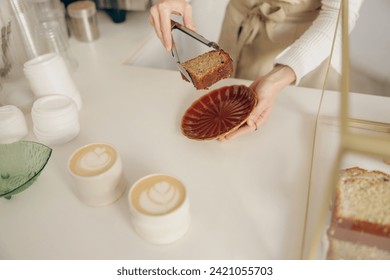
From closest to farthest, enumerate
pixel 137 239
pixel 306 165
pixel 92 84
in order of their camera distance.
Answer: pixel 137 239
pixel 306 165
pixel 92 84

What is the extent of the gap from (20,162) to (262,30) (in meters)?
0.74

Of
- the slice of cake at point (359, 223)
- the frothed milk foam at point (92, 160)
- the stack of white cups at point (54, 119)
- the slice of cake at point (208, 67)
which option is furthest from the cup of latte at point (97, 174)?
the slice of cake at point (359, 223)

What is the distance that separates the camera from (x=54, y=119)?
0.73 metres

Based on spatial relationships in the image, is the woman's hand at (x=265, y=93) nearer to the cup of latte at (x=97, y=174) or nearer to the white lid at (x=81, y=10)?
→ the cup of latte at (x=97, y=174)

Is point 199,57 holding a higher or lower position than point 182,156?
higher

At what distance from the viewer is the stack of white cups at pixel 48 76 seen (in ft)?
2.55

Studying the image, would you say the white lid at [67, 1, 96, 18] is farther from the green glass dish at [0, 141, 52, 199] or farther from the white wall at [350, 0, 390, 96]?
the white wall at [350, 0, 390, 96]

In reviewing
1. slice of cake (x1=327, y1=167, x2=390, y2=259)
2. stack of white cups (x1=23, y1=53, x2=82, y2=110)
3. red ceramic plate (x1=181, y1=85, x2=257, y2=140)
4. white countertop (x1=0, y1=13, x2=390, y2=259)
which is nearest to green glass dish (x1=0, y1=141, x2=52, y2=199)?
white countertop (x1=0, y1=13, x2=390, y2=259)

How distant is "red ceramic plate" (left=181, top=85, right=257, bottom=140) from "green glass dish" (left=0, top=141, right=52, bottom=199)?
0.93ft
